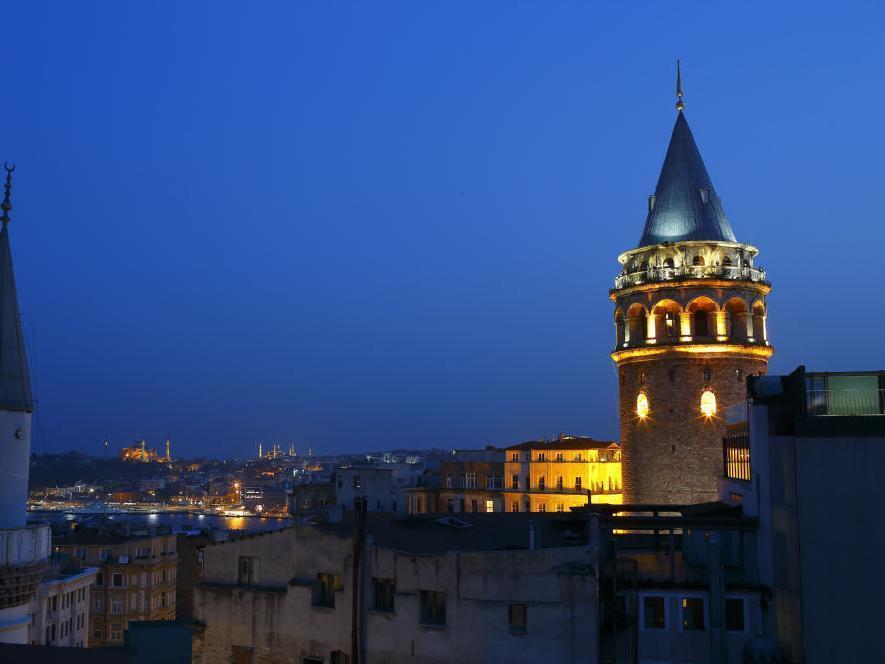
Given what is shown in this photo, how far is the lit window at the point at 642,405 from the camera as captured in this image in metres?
46.0

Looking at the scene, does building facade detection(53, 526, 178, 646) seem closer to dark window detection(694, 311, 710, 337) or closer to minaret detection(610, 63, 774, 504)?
minaret detection(610, 63, 774, 504)

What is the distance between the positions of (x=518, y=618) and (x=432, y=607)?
279 centimetres

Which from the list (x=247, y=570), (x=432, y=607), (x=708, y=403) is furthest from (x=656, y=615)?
(x=708, y=403)

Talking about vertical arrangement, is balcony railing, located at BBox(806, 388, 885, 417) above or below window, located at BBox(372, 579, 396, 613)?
above

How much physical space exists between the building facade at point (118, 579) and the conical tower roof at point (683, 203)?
46.4 metres

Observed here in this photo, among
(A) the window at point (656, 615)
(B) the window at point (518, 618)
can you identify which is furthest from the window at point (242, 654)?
(A) the window at point (656, 615)

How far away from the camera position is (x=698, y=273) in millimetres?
45531

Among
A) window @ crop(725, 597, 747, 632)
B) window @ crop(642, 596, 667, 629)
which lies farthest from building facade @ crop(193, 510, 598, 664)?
window @ crop(725, 597, 747, 632)

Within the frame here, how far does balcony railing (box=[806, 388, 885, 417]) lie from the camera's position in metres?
26.2

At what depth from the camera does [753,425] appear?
30.0m

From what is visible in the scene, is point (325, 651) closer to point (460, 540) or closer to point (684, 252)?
point (460, 540)

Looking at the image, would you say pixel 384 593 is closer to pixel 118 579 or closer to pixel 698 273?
pixel 698 273

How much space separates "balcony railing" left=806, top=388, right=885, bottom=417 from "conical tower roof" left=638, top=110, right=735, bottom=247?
806 inches

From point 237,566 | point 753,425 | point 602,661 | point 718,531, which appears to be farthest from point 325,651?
point 753,425
